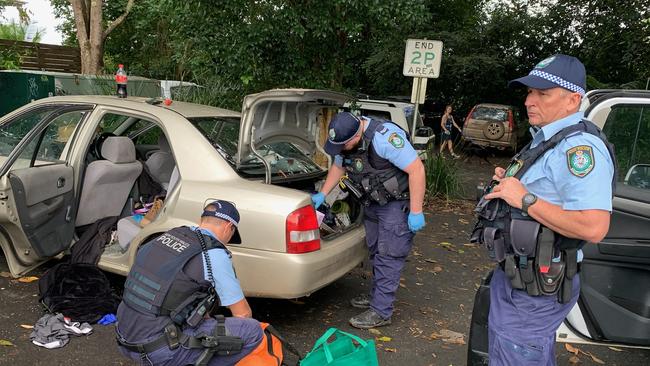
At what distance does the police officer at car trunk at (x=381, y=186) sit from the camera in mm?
3631

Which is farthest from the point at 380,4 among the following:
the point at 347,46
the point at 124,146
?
the point at 124,146

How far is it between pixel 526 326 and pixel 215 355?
54.3 inches

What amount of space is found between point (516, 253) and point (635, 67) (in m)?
12.3

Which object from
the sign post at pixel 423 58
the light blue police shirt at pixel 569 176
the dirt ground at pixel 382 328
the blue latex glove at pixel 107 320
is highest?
the sign post at pixel 423 58

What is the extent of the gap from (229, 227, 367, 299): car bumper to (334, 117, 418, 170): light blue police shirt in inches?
29.8

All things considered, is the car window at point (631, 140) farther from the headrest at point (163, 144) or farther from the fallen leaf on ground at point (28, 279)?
the fallen leaf on ground at point (28, 279)

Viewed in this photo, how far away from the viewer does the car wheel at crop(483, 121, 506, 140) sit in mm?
15047

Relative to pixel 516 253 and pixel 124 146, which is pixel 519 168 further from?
pixel 124 146

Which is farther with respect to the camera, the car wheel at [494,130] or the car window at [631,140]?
the car wheel at [494,130]

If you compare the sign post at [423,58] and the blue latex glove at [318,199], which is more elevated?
the sign post at [423,58]

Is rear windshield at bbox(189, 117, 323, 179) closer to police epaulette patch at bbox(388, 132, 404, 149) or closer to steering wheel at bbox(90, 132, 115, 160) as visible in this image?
police epaulette patch at bbox(388, 132, 404, 149)

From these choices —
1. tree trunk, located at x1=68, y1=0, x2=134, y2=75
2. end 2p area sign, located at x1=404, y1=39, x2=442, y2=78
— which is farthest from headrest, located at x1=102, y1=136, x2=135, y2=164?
tree trunk, located at x1=68, y1=0, x2=134, y2=75

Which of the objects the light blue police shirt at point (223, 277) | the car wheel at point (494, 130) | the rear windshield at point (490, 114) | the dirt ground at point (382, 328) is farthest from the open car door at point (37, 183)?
the rear windshield at point (490, 114)

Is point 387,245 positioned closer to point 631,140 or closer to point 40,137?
point 631,140
